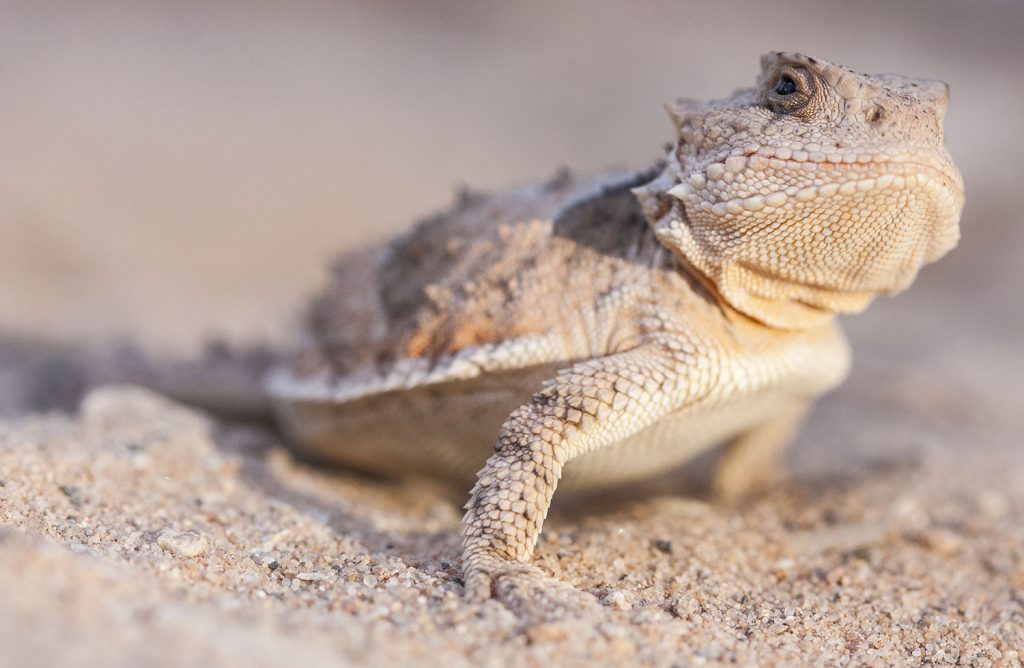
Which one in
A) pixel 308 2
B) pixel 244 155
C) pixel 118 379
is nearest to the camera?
pixel 118 379

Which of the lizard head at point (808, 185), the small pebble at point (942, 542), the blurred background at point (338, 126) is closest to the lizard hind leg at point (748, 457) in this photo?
the small pebble at point (942, 542)

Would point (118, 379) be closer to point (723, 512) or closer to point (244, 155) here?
point (723, 512)

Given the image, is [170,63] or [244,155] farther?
[170,63]

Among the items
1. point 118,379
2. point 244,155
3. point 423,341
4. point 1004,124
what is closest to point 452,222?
point 423,341

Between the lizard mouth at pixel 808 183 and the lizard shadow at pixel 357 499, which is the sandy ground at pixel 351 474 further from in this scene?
the lizard mouth at pixel 808 183

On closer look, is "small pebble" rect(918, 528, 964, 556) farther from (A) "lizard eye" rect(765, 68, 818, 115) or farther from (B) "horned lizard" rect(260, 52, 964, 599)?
(A) "lizard eye" rect(765, 68, 818, 115)

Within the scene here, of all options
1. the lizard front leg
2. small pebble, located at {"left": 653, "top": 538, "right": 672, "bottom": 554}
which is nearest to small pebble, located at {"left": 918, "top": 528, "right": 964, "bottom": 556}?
small pebble, located at {"left": 653, "top": 538, "right": 672, "bottom": 554}
